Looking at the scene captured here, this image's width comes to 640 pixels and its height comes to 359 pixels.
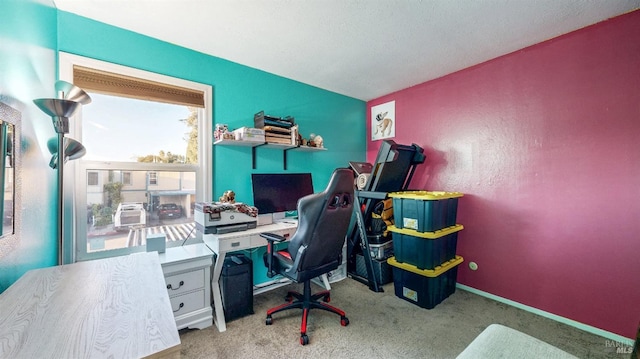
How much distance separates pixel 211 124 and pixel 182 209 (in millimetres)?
854

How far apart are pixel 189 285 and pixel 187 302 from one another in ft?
0.42

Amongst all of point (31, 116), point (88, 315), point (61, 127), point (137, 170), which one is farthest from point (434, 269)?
point (31, 116)

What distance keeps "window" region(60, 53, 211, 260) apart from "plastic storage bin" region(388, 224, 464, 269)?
1.95 m

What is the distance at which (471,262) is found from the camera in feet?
8.66

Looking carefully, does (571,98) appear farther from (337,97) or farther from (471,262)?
(337,97)

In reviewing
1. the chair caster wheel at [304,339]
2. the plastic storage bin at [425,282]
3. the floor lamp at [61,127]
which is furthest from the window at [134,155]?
the plastic storage bin at [425,282]

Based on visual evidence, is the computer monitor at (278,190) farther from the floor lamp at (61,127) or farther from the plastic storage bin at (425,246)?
the floor lamp at (61,127)

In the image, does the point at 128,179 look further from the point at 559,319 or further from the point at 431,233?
the point at 559,319

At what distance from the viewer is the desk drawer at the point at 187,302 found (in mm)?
1881

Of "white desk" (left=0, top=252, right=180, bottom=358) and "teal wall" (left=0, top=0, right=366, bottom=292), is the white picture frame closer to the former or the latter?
"teal wall" (left=0, top=0, right=366, bottom=292)

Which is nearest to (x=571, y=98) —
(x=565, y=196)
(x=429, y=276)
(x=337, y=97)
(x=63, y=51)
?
(x=565, y=196)

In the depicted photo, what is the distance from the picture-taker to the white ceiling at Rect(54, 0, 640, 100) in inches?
67.8

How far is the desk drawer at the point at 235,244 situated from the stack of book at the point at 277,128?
0.99m

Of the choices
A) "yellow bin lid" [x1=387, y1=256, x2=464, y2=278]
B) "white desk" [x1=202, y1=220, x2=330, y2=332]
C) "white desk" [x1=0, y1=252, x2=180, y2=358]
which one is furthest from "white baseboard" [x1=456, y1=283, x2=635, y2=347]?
"white desk" [x1=0, y1=252, x2=180, y2=358]
